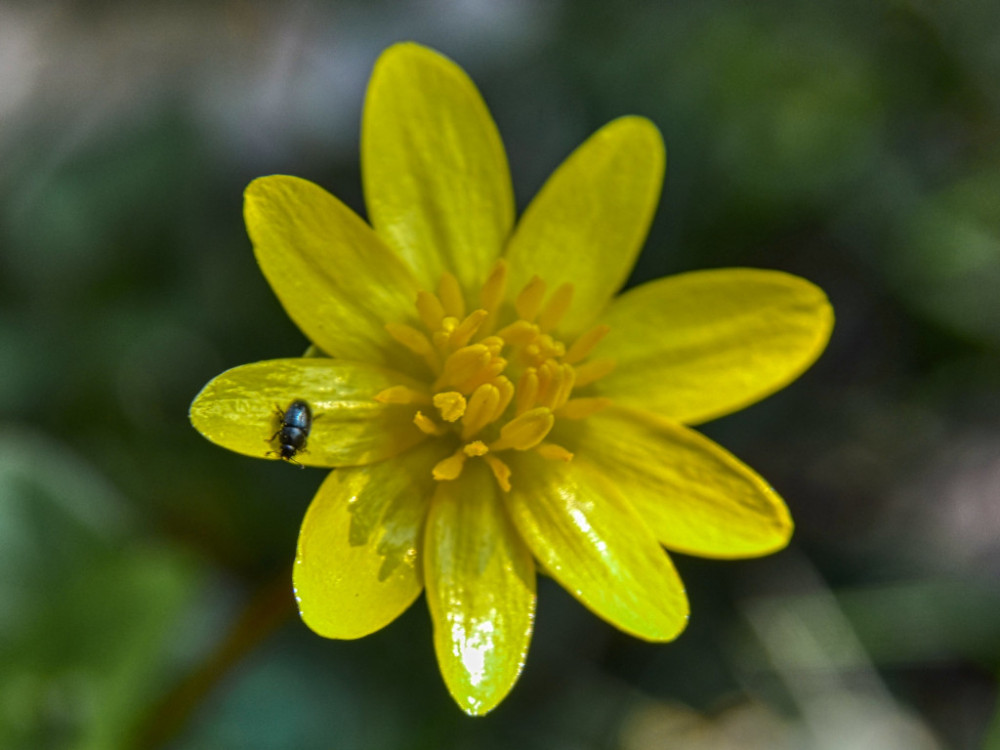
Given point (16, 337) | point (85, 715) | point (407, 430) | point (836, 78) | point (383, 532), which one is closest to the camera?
point (383, 532)

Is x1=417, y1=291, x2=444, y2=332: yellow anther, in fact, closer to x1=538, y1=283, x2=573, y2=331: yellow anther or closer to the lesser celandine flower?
the lesser celandine flower

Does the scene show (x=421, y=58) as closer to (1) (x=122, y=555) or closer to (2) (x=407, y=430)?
(2) (x=407, y=430)

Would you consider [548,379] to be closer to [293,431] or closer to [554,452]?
[554,452]

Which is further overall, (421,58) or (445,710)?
(445,710)

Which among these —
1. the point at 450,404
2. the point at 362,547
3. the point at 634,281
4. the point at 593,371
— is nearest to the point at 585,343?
the point at 593,371

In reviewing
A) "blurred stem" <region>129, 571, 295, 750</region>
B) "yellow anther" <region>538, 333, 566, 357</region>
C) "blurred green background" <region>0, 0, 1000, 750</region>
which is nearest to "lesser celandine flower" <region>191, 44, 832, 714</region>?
"yellow anther" <region>538, 333, 566, 357</region>

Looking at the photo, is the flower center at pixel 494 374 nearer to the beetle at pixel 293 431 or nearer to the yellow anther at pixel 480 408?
the yellow anther at pixel 480 408

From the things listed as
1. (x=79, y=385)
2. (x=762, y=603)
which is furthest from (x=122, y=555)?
(x=762, y=603)

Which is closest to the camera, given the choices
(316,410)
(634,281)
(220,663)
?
(316,410)
